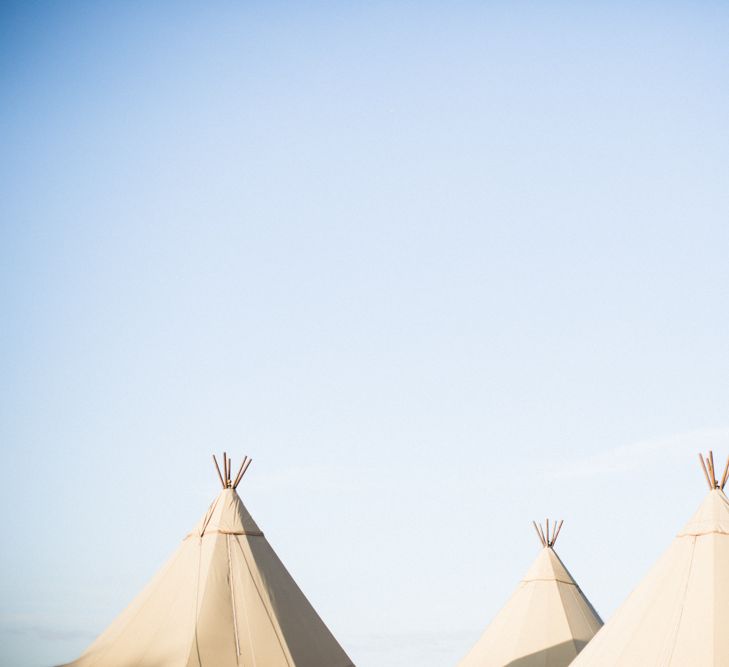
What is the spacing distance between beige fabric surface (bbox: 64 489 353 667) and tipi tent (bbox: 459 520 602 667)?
414 cm

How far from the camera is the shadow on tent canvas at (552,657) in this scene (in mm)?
16062

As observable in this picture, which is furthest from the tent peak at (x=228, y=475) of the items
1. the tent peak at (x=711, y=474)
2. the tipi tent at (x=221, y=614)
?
the tent peak at (x=711, y=474)

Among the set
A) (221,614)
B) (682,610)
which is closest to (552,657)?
(682,610)

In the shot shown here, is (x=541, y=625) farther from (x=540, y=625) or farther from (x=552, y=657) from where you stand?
(x=552, y=657)

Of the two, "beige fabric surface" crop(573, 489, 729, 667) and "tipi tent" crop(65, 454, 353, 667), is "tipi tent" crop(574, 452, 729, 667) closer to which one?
"beige fabric surface" crop(573, 489, 729, 667)

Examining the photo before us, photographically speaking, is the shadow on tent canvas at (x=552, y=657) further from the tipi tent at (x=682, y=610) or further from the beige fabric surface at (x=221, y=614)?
the tipi tent at (x=682, y=610)

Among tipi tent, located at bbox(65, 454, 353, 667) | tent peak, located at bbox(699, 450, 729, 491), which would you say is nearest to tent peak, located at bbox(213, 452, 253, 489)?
tipi tent, located at bbox(65, 454, 353, 667)

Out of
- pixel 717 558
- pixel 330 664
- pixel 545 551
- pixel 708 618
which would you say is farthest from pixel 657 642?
pixel 545 551

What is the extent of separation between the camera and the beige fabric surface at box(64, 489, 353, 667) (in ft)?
41.1

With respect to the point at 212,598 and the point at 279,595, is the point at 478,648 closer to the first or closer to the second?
the point at 279,595

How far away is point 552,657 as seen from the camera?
53.0 ft

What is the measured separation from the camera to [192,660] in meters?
12.1

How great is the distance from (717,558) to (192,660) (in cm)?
703

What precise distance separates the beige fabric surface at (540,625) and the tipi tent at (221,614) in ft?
13.5
